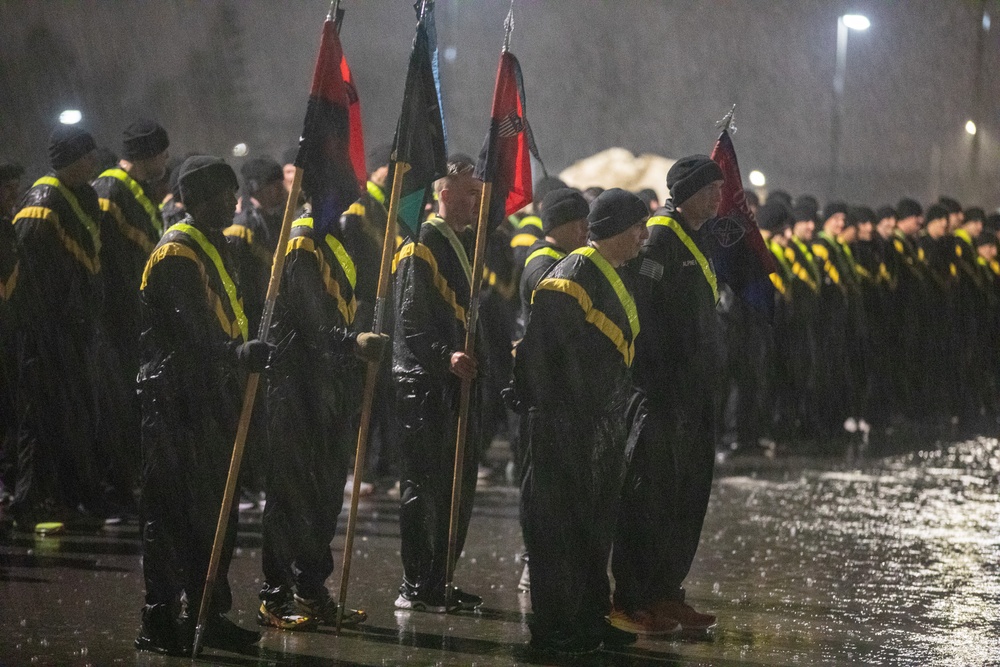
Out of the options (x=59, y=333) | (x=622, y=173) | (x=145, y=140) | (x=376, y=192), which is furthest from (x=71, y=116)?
(x=376, y=192)

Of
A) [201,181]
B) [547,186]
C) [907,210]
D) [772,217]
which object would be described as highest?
[907,210]

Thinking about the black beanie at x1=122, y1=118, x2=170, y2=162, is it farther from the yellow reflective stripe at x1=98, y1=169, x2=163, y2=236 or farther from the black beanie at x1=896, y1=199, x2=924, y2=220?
the black beanie at x1=896, y1=199, x2=924, y2=220

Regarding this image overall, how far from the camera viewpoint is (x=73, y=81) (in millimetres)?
24172

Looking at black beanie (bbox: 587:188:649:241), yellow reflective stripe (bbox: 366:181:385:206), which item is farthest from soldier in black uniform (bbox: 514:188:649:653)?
yellow reflective stripe (bbox: 366:181:385:206)

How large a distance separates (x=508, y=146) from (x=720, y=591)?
278 centimetres

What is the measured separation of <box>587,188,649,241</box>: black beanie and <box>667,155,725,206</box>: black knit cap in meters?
0.68

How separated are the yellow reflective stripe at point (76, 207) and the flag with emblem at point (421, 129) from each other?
9.18 ft

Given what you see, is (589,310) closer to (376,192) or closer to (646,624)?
(646,624)

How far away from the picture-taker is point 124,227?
9930mm

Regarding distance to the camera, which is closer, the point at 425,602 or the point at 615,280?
the point at 615,280

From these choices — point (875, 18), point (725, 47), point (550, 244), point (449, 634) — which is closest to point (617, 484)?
point (449, 634)

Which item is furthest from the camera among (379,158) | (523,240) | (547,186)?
(547,186)

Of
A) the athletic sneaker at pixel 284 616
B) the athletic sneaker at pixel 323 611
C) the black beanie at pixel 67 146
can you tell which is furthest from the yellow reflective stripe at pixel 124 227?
the athletic sneaker at pixel 323 611

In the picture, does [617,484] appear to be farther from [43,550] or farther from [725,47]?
[725,47]
